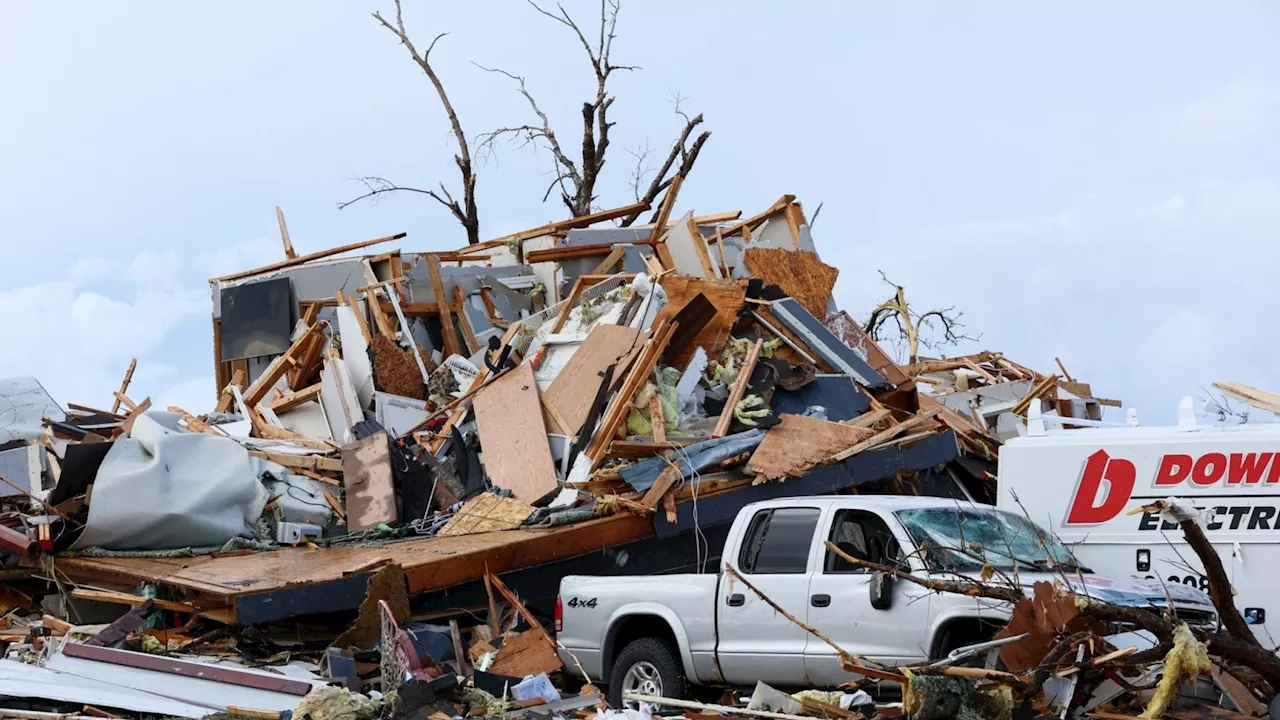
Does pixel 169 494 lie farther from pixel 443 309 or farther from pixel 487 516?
pixel 443 309

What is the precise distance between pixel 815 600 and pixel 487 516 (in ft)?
19.2

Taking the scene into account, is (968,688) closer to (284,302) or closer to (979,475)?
(979,475)

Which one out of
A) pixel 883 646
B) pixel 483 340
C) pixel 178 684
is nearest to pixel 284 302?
pixel 483 340

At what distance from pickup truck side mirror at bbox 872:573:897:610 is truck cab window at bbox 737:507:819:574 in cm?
73

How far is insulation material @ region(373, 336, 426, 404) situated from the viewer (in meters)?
19.2

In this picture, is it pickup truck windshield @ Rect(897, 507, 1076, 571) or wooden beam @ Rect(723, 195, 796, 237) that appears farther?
wooden beam @ Rect(723, 195, 796, 237)

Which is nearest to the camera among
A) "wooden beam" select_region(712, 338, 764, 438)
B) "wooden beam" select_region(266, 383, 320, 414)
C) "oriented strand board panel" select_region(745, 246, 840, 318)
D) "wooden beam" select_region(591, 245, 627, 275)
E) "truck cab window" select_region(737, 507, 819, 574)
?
"truck cab window" select_region(737, 507, 819, 574)

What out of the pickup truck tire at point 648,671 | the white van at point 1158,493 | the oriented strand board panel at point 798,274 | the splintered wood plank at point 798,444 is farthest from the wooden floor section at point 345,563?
the oriented strand board panel at point 798,274

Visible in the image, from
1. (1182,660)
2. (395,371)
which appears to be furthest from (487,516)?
(1182,660)

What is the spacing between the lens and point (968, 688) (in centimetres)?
761

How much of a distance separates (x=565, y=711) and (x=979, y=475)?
785 centimetres

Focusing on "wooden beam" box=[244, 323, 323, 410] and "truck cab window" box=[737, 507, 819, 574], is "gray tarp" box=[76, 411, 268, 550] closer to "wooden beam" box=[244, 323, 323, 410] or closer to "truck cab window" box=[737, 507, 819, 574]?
"wooden beam" box=[244, 323, 323, 410]

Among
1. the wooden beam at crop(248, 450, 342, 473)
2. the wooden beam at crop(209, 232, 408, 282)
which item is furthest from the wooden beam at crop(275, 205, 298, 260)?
the wooden beam at crop(248, 450, 342, 473)

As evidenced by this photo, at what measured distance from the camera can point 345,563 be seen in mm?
12375
